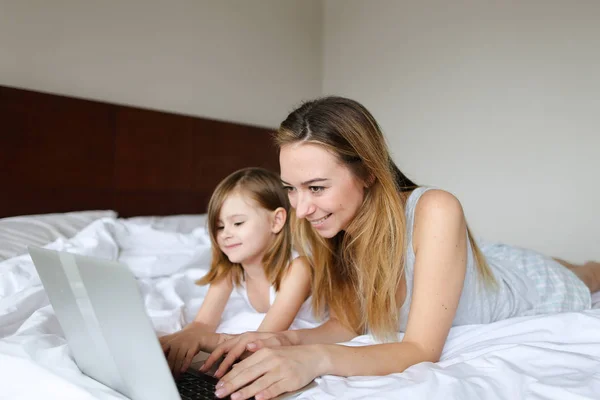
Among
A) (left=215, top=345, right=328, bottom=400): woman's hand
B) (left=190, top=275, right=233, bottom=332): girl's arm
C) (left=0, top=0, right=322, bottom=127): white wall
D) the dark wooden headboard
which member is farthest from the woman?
(left=0, top=0, right=322, bottom=127): white wall

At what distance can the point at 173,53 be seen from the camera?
8.98ft

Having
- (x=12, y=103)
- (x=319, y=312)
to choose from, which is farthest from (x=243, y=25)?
(x=319, y=312)

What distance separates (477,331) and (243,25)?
2538mm

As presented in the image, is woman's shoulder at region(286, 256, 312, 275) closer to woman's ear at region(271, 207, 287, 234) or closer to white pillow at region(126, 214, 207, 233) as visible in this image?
woman's ear at region(271, 207, 287, 234)

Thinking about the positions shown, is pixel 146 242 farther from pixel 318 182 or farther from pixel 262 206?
pixel 318 182

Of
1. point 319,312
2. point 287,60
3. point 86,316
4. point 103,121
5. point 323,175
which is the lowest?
point 319,312

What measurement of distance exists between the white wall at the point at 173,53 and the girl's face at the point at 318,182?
5.41ft

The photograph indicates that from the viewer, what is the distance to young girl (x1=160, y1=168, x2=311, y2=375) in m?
1.43

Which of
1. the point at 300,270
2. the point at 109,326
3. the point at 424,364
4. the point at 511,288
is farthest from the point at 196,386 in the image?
the point at 511,288

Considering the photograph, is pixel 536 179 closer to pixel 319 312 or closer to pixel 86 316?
pixel 319 312

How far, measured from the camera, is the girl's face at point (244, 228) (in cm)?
145

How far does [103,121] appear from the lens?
2344 millimetres

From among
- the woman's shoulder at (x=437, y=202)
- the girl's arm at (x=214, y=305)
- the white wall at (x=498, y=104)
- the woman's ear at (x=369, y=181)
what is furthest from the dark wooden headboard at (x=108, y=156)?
the woman's shoulder at (x=437, y=202)

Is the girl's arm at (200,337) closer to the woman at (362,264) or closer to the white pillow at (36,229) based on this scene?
the woman at (362,264)
